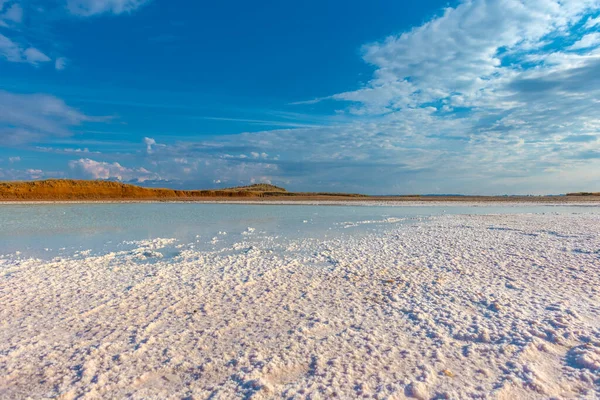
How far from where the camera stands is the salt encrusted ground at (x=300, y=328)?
132 inches

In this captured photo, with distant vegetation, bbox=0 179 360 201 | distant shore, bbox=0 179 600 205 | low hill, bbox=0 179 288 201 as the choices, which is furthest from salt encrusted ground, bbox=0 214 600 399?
low hill, bbox=0 179 288 201

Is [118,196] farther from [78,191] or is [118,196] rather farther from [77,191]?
[77,191]

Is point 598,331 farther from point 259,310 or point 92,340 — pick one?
point 92,340

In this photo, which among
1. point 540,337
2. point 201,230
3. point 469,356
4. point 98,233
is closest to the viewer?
point 469,356

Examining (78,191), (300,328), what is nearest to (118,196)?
(78,191)

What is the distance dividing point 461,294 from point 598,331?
1864 millimetres

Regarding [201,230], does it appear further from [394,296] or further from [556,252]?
[556,252]

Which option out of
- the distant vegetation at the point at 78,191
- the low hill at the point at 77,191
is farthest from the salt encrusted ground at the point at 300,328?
the low hill at the point at 77,191

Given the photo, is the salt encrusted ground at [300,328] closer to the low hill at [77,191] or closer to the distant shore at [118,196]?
the distant shore at [118,196]

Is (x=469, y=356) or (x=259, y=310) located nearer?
(x=469, y=356)

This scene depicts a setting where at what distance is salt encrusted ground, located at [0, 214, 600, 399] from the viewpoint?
3.35m

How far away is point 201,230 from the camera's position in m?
14.4

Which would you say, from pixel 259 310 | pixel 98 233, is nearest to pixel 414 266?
pixel 259 310

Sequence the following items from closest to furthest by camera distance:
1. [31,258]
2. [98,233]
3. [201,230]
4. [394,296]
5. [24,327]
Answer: [24,327]
[394,296]
[31,258]
[98,233]
[201,230]
